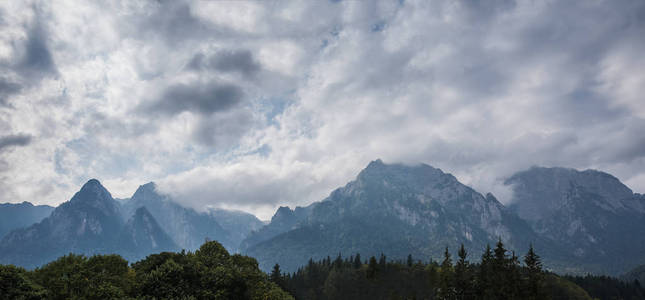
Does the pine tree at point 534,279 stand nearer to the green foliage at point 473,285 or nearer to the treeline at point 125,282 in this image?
the green foliage at point 473,285

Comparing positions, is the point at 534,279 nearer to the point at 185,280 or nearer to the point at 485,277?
the point at 485,277

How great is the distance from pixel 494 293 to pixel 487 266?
13724 mm

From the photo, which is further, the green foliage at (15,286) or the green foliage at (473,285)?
the green foliage at (473,285)

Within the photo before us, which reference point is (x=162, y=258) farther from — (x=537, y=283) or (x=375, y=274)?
(x=375, y=274)

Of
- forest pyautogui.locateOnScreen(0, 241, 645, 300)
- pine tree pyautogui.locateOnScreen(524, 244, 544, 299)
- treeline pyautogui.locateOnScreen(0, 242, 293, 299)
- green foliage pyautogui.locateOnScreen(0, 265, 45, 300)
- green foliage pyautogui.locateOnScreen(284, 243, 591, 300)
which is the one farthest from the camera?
green foliage pyautogui.locateOnScreen(284, 243, 591, 300)

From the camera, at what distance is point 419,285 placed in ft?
606

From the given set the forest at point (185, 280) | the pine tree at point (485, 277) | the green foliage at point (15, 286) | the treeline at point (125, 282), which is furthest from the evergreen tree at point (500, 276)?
the green foliage at point (15, 286)

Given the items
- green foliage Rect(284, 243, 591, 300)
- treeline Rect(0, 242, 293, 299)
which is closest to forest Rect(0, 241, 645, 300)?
treeline Rect(0, 242, 293, 299)

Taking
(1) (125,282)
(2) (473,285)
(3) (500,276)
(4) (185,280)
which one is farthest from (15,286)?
(2) (473,285)

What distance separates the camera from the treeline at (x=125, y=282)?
56531mm

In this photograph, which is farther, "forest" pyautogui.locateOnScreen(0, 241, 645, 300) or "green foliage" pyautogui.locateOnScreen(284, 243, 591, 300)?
"green foliage" pyautogui.locateOnScreen(284, 243, 591, 300)

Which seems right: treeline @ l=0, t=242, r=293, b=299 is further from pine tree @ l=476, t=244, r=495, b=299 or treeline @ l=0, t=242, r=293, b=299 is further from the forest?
pine tree @ l=476, t=244, r=495, b=299

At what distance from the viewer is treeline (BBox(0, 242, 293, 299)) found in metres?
56.5

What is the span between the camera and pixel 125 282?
70562mm
